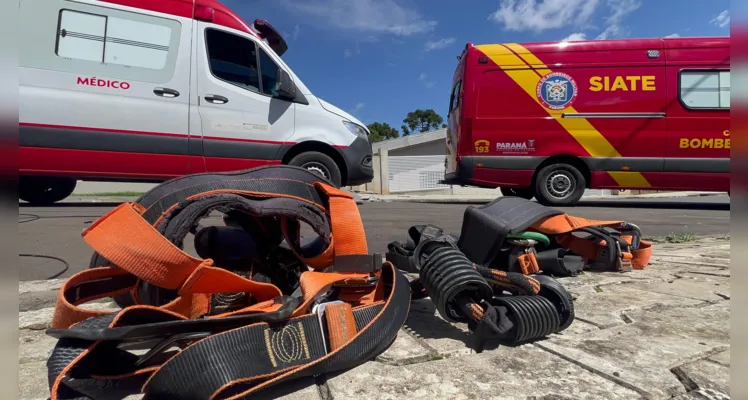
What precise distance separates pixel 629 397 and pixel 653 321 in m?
0.62

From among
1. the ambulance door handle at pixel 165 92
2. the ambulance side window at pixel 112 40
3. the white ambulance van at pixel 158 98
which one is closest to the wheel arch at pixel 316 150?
the white ambulance van at pixel 158 98

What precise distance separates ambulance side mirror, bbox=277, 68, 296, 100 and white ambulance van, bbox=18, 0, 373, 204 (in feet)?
0.04

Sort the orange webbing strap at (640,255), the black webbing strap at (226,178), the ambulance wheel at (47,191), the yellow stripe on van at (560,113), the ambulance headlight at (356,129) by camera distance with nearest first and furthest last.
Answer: the black webbing strap at (226,178) → the orange webbing strap at (640,255) → the ambulance headlight at (356,129) → the ambulance wheel at (47,191) → the yellow stripe on van at (560,113)

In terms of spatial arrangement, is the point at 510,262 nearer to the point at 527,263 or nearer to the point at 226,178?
the point at 527,263

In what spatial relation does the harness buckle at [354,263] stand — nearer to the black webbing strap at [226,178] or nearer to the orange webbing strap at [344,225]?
the orange webbing strap at [344,225]

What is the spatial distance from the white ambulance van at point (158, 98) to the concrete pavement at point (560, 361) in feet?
8.27

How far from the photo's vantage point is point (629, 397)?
759 millimetres

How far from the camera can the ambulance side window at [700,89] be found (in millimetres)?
5895

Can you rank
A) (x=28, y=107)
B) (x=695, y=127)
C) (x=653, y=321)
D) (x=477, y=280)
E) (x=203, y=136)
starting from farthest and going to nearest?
1. (x=695, y=127)
2. (x=203, y=136)
3. (x=28, y=107)
4. (x=653, y=321)
5. (x=477, y=280)

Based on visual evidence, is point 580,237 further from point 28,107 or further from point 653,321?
point 28,107

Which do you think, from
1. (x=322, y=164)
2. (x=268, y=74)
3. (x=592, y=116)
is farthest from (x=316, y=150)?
(x=592, y=116)

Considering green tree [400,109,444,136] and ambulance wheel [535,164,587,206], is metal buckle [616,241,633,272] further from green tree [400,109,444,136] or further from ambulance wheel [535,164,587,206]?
green tree [400,109,444,136]

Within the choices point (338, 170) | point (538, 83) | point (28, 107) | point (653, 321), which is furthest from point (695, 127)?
point (28, 107)

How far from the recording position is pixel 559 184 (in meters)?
6.29
